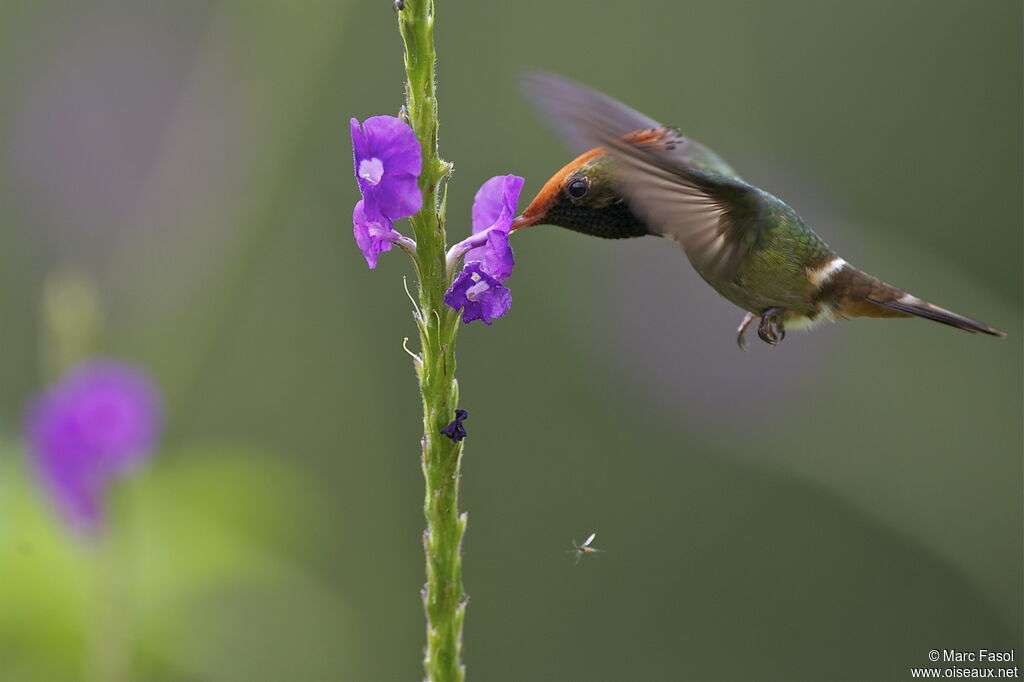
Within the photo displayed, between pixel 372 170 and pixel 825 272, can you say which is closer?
pixel 372 170

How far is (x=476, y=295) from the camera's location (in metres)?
1.51

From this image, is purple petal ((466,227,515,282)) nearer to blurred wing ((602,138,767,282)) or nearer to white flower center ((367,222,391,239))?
white flower center ((367,222,391,239))

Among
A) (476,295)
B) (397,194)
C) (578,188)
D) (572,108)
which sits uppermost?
(572,108)

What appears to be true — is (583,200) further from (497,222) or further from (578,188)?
(497,222)

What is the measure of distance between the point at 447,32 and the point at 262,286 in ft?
7.30

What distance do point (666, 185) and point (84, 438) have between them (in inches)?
73.0

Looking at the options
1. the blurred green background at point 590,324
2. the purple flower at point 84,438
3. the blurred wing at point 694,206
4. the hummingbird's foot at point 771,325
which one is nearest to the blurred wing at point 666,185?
the blurred wing at point 694,206

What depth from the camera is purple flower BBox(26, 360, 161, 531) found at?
2746 mm

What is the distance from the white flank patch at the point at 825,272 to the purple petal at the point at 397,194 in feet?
3.71

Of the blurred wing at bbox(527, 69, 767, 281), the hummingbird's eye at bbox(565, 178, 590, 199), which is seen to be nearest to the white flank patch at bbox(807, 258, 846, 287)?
the blurred wing at bbox(527, 69, 767, 281)

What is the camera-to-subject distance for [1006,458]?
3.43 meters

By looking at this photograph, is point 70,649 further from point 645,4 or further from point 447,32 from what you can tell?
point 645,4

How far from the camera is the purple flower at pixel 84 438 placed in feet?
9.01

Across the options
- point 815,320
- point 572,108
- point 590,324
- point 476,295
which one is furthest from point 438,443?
point 590,324
